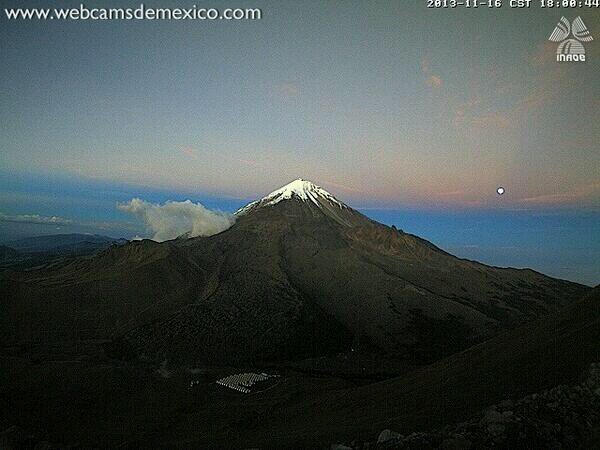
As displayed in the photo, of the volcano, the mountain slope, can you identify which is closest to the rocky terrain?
the mountain slope

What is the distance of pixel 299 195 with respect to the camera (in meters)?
125

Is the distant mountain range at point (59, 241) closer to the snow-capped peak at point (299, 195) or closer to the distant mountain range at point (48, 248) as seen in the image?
the distant mountain range at point (48, 248)

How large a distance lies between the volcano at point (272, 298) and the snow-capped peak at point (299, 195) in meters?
25.9

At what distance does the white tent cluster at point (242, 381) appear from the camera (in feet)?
91.0

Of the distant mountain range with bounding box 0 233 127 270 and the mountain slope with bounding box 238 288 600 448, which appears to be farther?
the distant mountain range with bounding box 0 233 127 270

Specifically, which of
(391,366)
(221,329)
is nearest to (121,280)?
(221,329)

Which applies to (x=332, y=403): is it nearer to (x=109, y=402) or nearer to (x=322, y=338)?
(x=109, y=402)

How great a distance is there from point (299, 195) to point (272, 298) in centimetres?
6632

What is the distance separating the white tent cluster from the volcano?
1246 cm

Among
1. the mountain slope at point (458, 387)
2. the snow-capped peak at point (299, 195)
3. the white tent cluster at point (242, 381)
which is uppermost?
the snow-capped peak at point (299, 195)

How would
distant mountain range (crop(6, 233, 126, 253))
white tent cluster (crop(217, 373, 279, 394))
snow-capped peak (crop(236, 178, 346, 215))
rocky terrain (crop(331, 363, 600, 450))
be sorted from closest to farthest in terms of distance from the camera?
rocky terrain (crop(331, 363, 600, 450)) → white tent cluster (crop(217, 373, 279, 394)) → snow-capped peak (crop(236, 178, 346, 215)) → distant mountain range (crop(6, 233, 126, 253))

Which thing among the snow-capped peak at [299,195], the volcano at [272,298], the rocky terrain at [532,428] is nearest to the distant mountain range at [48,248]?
the volcano at [272,298]

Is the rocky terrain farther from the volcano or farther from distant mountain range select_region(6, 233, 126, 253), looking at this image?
distant mountain range select_region(6, 233, 126, 253)

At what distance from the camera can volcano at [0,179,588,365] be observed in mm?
48844
